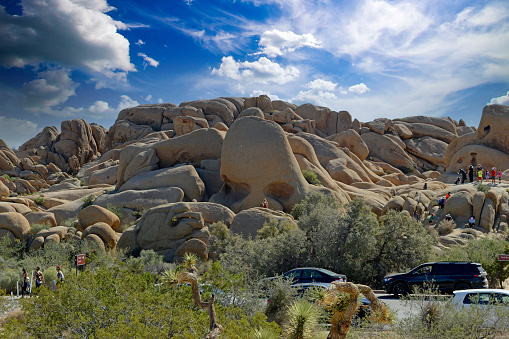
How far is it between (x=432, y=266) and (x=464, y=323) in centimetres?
780

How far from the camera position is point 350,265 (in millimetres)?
17812

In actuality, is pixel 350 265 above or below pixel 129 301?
below

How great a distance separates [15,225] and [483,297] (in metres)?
25.1

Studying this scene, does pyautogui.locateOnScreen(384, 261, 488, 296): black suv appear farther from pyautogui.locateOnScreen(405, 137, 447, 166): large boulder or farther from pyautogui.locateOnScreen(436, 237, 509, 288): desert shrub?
pyautogui.locateOnScreen(405, 137, 447, 166): large boulder

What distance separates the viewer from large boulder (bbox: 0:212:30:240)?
25062mm

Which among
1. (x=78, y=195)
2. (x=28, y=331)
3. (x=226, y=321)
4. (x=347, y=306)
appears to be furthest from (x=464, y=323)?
(x=78, y=195)

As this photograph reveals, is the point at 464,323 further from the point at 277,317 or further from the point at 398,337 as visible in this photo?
the point at 277,317

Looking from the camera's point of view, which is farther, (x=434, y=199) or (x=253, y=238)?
(x=434, y=199)

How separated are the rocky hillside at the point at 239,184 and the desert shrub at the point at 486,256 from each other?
3536 mm

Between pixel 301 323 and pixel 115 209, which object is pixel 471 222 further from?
pixel 115 209

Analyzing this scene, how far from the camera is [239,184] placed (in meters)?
31.2

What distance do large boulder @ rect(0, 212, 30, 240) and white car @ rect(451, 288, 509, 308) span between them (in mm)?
23971

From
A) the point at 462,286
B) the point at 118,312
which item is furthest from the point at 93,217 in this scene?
the point at 462,286

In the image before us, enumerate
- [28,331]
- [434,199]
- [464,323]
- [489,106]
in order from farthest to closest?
[489,106] < [434,199] < [28,331] < [464,323]
